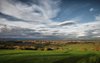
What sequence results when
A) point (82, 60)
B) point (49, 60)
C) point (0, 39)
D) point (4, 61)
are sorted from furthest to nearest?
1. point (0, 39)
2. point (82, 60)
3. point (49, 60)
4. point (4, 61)

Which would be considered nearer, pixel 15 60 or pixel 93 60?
pixel 15 60

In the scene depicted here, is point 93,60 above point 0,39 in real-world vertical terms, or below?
below

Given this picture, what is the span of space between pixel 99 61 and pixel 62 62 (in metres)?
1.53

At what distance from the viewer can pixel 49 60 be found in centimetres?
538

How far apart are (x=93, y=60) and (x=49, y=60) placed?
177 cm

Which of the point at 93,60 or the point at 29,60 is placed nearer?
the point at 29,60

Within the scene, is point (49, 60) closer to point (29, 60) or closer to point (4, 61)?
point (29, 60)

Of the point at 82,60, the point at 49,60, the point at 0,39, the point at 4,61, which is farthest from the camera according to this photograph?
the point at 0,39

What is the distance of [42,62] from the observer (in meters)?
5.16

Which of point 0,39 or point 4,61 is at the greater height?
point 0,39

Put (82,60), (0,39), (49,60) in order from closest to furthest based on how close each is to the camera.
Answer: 1. (49,60)
2. (82,60)
3. (0,39)

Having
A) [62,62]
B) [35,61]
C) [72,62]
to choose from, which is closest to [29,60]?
[35,61]

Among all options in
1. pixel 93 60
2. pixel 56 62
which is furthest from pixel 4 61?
pixel 93 60

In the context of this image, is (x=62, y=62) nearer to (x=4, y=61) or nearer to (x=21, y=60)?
(x=21, y=60)
